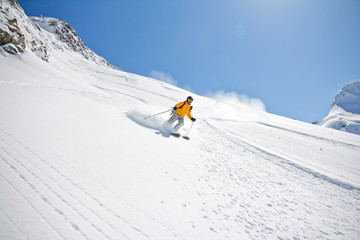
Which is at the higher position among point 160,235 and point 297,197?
point 297,197

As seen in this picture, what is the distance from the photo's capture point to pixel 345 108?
13400 cm

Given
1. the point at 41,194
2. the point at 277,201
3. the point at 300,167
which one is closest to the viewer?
the point at 41,194

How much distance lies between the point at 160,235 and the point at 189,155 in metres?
3.11

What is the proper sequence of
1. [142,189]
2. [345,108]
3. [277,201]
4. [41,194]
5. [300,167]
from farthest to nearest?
1. [345,108]
2. [300,167]
3. [277,201]
4. [142,189]
5. [41,194]

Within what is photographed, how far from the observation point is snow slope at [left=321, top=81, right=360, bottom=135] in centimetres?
10190

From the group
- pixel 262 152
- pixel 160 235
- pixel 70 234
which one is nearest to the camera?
pixel 70 234

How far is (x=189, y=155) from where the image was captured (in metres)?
5.18

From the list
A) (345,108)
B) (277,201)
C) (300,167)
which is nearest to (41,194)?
(277,201)

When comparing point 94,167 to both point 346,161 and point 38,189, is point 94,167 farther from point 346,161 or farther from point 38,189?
point 346,161

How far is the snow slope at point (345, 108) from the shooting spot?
334ft

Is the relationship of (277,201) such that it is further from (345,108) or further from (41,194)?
(345,108)

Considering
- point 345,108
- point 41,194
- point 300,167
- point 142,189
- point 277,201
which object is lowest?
point 41,194

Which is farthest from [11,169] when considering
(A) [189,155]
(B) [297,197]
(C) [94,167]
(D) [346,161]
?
(D) [346,161]

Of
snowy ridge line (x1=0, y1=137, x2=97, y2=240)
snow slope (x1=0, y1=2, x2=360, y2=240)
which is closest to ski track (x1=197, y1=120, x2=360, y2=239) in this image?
snow slope (x1=0, y1=2, x2=360, y2=240)
